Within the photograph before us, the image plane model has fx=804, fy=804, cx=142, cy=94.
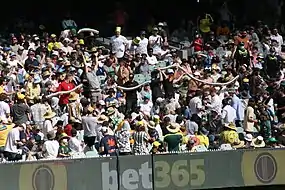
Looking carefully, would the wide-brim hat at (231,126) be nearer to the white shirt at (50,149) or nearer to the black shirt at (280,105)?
the black shirt at (280,105)

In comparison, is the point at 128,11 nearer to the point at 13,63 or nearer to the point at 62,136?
the point at 13,63

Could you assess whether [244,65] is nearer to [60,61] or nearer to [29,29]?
[60,61]

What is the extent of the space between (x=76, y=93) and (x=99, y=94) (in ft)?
2.09

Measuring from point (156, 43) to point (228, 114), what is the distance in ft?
16.8

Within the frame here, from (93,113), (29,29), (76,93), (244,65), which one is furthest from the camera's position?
(29,29)

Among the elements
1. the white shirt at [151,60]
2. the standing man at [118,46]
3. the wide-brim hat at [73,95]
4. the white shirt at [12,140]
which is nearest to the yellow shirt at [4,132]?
the white shirt at [12,140]

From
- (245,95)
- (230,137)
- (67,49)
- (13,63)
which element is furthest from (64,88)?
(245,95)

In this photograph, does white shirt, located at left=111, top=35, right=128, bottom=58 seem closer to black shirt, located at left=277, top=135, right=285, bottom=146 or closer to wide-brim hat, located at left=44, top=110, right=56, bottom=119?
wide-brim hat, located at left=44, top=110, right=56, bottom=119

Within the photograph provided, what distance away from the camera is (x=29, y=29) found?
90.0ft

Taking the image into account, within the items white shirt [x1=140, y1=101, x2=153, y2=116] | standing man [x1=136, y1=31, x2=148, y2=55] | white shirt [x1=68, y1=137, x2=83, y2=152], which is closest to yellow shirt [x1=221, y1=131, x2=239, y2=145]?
white shirt [x1=140, y1=101, x2=153, y2=116]

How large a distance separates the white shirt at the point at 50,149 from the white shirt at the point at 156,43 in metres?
7.91

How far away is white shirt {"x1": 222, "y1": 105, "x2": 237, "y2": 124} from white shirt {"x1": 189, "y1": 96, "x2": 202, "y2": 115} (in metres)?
0.66

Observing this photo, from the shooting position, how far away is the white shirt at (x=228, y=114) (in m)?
19.9

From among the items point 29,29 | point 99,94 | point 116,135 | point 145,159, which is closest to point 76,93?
point 99,94
